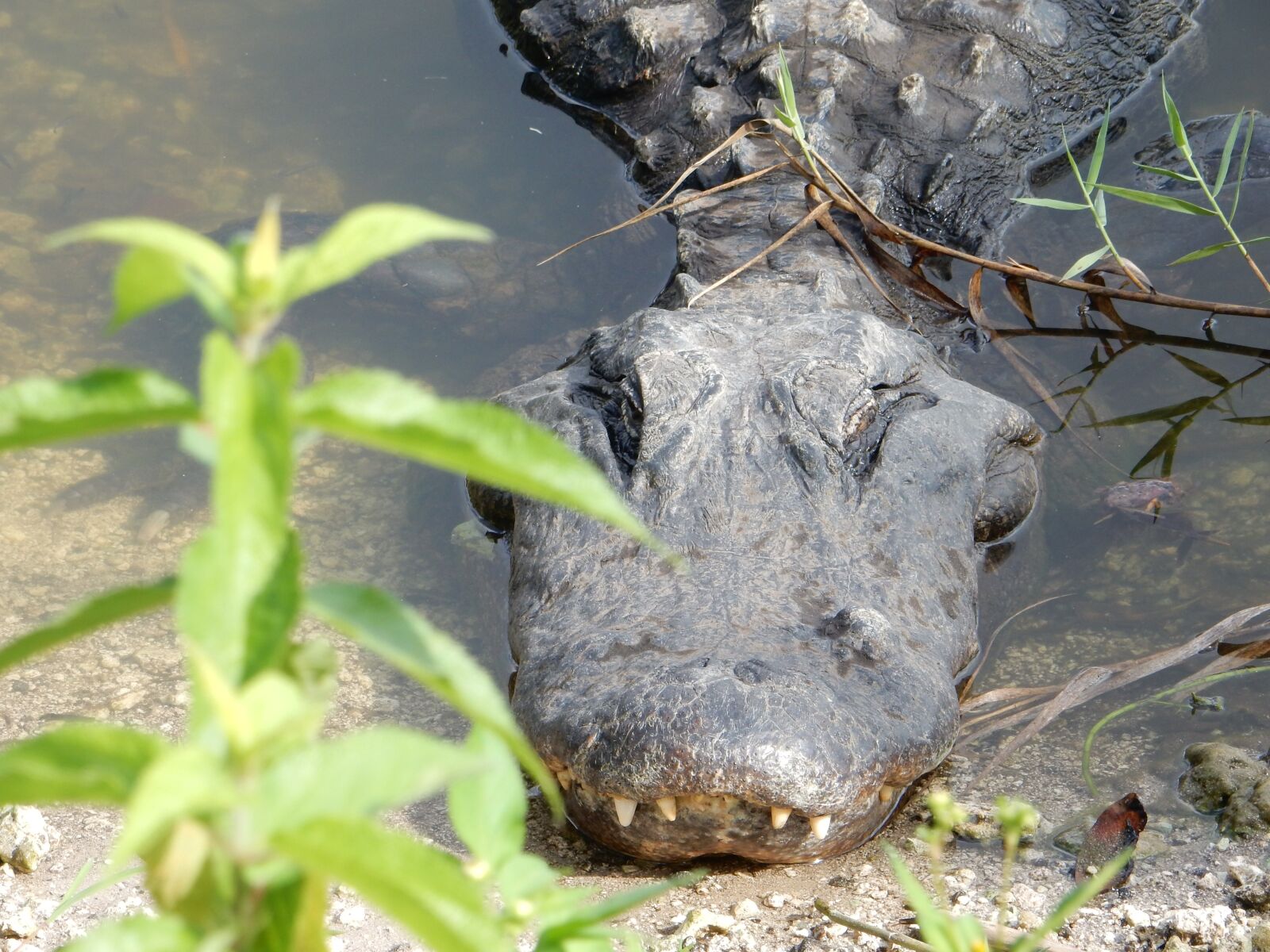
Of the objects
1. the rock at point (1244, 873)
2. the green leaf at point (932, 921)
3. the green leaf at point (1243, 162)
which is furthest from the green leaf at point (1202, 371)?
the green leaf at point (932, 921)

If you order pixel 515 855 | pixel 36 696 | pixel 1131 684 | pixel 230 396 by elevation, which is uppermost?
pixel 230 396

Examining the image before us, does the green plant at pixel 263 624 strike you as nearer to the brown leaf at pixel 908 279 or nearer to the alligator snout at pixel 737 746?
the alligator snout at pixel 737 746

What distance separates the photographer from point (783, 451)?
11.7 ft

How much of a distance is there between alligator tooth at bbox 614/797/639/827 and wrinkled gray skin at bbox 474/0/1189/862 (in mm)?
40

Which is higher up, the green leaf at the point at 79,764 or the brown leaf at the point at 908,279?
the green leaf at the point at 79,764

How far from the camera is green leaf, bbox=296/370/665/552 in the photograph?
66 cm

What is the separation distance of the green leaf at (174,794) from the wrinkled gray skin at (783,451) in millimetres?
1876

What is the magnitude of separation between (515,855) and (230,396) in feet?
1.61

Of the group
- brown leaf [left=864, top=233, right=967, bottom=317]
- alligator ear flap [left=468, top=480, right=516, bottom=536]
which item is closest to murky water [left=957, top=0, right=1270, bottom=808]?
brown leaf [left=864, top=233, right=967, bottom=317]

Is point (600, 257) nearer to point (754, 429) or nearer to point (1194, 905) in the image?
point (754, 429)

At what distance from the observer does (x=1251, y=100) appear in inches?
270

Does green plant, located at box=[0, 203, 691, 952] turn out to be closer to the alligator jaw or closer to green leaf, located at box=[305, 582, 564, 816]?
green leaf, located at box=[305, 582, 564, 816]

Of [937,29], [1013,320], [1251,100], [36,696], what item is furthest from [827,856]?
[1251,100]

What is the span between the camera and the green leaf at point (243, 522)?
64 centimetres
